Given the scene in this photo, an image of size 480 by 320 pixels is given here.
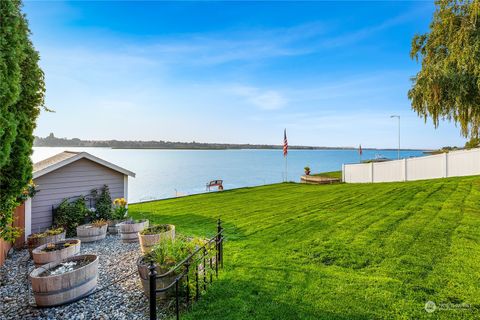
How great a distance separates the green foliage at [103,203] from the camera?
27.9 ft

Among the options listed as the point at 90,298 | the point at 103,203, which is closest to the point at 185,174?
the point at 103,203

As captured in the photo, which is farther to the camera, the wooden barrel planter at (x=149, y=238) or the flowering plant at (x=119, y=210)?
the flowering plant at (x=119, y=210)

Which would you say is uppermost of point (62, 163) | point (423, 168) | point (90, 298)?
point (62, 163)

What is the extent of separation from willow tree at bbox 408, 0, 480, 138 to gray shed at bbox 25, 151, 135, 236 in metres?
11.9

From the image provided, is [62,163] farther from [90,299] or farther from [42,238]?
[90,299]

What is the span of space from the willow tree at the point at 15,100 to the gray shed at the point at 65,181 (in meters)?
4.34

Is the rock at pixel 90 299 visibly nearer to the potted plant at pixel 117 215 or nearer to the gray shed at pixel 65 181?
the gray shed at pixel 65 181

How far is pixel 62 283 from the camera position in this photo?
3.74m

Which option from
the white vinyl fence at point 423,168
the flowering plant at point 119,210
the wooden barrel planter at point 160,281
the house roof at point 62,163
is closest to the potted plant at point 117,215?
the flowering plant at point 119,210

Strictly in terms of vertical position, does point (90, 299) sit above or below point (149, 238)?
below

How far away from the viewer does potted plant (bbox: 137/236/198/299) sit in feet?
12.3

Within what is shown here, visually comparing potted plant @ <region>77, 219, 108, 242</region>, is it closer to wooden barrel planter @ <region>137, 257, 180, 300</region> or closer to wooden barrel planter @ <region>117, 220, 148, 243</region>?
wooden barrel planter @ <region>117, 220, 148, 243</region>

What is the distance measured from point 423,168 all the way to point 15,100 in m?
19.2

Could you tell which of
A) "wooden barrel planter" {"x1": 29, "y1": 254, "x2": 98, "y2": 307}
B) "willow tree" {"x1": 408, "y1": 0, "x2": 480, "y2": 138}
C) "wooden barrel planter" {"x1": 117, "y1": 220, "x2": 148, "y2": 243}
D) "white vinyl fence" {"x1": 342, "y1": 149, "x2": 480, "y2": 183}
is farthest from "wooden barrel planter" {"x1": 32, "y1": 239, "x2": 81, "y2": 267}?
"white vinyl fence" {"x1": 342, "y1": 149, "x2": 480, "y2": 183}
